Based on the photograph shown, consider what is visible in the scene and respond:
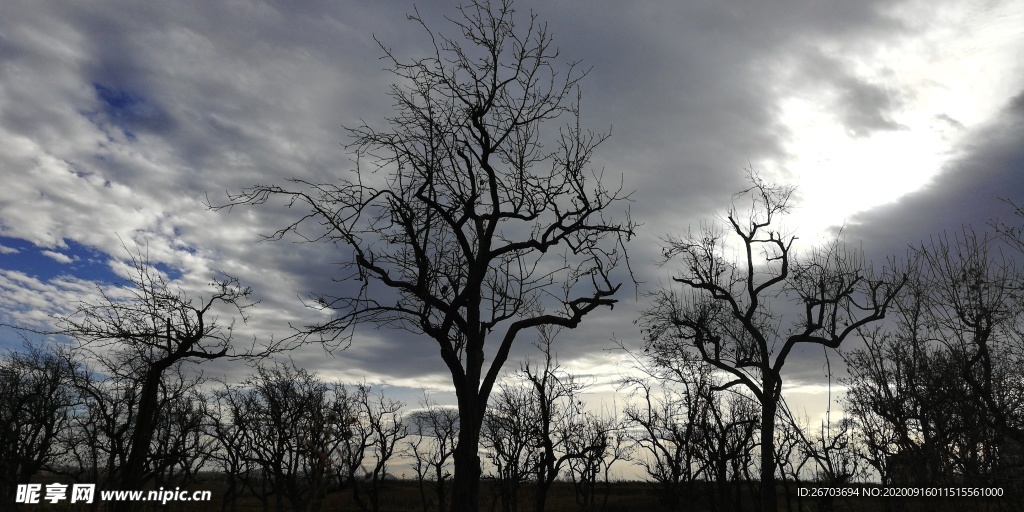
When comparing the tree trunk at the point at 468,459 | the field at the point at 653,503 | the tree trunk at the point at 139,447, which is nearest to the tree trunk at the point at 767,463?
the field at the point at 653,503

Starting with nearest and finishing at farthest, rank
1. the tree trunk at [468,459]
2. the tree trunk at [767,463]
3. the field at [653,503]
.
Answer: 1. the field at [653,503]
2. the tree trunk at [468,459]
3. the tree trunk at [767,463]

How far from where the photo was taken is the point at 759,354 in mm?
20328

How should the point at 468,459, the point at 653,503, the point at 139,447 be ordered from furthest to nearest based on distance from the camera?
the point at 653,503, the point at 139,447, the point at 468,459

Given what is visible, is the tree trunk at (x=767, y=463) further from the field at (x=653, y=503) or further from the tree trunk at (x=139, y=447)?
the tree trunk at (x=139, y=447)

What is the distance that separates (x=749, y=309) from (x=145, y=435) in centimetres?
1717

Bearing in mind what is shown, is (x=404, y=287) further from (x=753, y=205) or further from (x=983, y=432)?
(x=753, y=205)

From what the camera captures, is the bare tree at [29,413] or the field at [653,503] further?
the bare tree at [29,413]

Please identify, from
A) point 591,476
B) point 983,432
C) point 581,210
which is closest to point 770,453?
point 581,210

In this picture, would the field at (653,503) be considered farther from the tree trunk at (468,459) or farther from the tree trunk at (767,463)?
the tree trunk at (468,459)

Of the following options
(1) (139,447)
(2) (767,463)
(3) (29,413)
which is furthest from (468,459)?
(3) (29,413)

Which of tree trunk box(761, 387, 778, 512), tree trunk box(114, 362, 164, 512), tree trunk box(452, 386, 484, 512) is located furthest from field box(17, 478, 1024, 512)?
tree trunk box(452, 386, 484, 512)

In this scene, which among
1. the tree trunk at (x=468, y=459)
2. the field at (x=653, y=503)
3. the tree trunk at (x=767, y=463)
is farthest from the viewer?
→ the tree trunk at (x=767, y=463)

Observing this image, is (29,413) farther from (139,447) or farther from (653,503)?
(653,503)

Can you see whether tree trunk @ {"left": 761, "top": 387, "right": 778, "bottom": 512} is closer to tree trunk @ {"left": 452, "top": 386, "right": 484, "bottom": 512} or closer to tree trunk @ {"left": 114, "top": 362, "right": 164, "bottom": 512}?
tree trunk @ {"left": 452, "top": 386, "right": 484, "bottom": 512}
